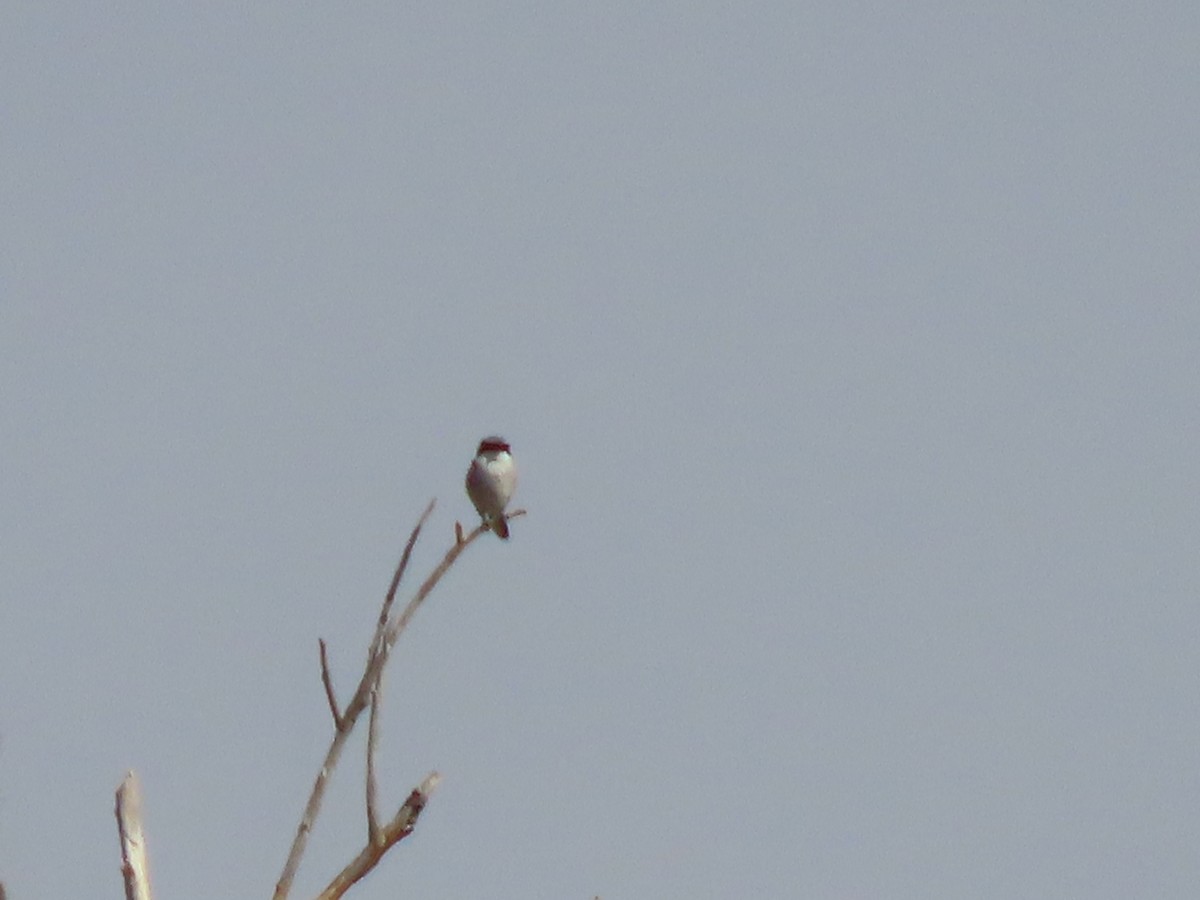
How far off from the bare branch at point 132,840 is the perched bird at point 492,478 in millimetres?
7156

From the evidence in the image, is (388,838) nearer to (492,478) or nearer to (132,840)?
(132,840)

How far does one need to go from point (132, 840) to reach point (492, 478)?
733cm

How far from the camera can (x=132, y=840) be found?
636 cm

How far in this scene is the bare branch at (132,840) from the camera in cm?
629

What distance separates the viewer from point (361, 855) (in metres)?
6.52

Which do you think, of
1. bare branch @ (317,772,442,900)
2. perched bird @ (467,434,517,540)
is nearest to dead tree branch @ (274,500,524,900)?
bare branch @ (317,772,442,900)

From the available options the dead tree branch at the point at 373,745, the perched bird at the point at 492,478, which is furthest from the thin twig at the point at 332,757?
the perched bird at the point at 492,478

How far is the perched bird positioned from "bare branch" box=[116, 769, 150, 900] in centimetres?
716

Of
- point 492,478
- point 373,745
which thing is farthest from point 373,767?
point 492,478

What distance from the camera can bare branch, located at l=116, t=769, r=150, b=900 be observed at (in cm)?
629

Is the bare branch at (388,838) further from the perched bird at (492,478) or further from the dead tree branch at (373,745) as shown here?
the perched bird at (492,478)

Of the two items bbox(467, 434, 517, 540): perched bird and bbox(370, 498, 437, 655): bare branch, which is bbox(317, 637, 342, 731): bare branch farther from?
bbox(467, 434, 517, 540): perched bird

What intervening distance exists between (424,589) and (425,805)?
70cm

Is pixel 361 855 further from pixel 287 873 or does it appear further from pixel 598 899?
pixel 598 899
